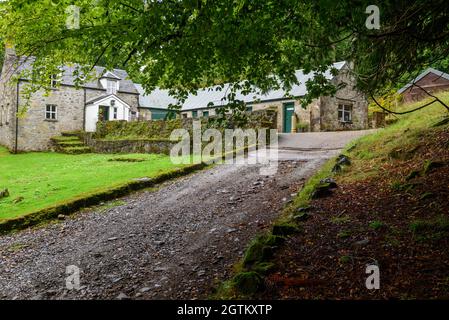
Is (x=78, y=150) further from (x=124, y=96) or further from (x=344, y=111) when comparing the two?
(x=344, y=111)

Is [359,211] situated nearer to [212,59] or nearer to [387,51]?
[387,51]

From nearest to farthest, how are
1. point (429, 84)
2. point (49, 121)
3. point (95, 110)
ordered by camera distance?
1. point (429, 84)
2. point (49, 121)
3. point (95, 110)

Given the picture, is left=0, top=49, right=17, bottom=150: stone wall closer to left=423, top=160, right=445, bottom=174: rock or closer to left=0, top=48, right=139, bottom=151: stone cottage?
left=0, top=48, right=139, bottom=151: stone cottage

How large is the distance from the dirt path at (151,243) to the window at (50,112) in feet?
75.9

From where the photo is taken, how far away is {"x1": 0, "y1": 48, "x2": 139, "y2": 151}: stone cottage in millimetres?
28234

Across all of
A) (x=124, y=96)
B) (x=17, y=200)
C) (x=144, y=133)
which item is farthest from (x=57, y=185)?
(x=124, y=96)

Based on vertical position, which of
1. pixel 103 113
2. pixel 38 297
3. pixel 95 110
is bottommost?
pixel 38 297

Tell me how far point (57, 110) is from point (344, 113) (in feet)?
77.3

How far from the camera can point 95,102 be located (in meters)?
31.7

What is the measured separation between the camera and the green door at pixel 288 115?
91.9ft

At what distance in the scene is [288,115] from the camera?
93.1 ft

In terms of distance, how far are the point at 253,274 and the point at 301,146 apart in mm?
12793

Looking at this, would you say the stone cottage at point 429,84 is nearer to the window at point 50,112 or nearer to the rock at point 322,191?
the rock at point 322,191
